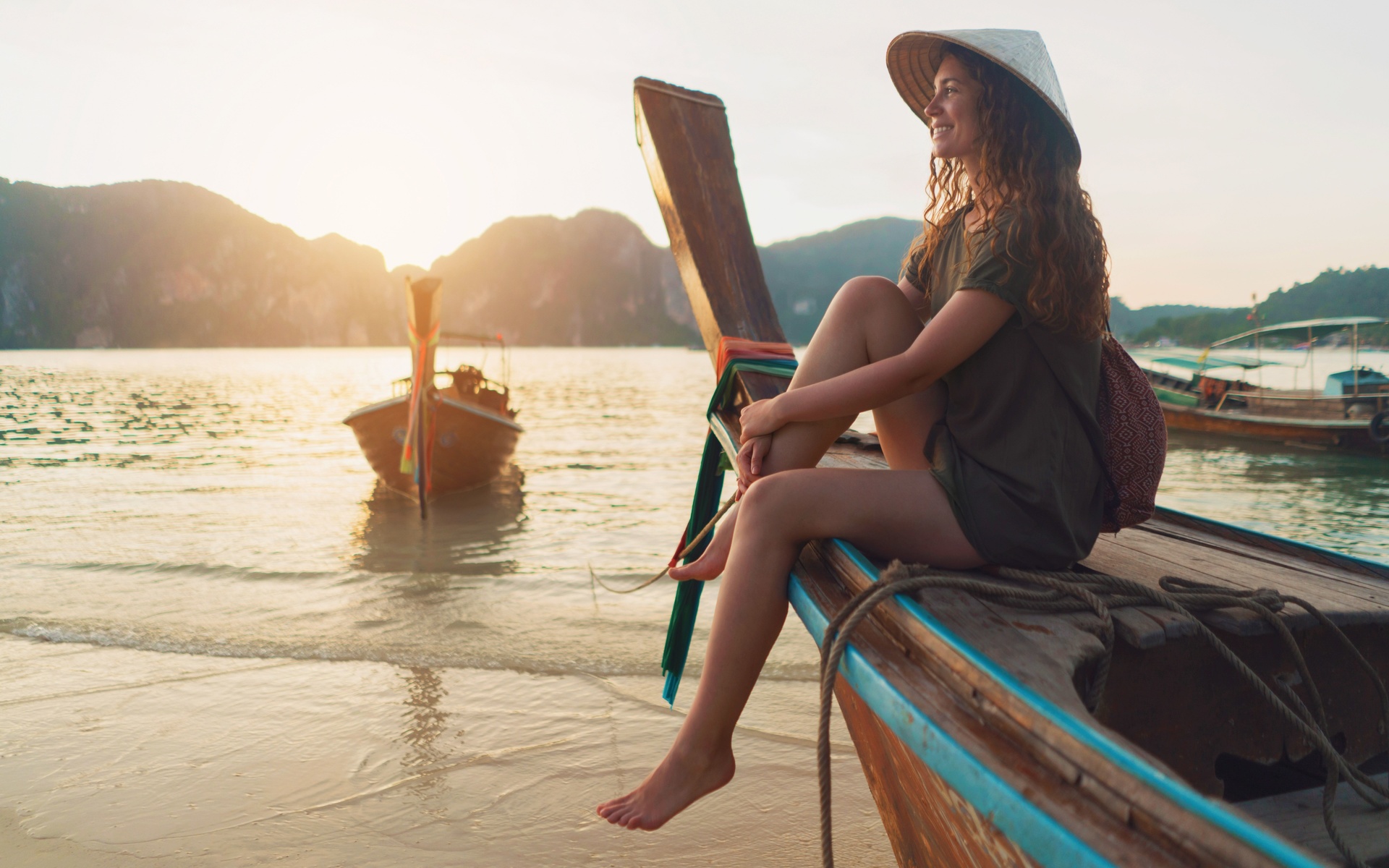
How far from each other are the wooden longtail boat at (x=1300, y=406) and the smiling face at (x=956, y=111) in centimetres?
1972

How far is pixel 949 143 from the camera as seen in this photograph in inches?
68.6

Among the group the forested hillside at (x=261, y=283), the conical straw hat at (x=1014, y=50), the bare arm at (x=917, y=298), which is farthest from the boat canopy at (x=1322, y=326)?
the forested hillside at (x=261, y=283)

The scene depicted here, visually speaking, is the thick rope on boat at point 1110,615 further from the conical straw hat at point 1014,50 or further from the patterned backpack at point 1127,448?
the conical straw hat at point 1014,50

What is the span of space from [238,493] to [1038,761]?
12.0 meters

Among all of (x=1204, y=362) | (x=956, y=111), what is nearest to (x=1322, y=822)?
(x=956, y=111)

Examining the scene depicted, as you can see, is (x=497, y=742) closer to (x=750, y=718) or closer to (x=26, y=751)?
(x=750, y=718)

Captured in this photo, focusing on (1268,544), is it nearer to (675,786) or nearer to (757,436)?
(757,436)

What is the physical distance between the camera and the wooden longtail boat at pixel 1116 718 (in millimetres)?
791

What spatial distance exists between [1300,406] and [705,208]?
20503mm

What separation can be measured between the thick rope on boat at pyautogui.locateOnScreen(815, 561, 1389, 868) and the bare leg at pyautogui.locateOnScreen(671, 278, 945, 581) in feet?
1.31

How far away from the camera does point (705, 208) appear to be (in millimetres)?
3412

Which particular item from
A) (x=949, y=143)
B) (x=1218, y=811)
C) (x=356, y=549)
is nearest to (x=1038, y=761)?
(x=1218, y=811)

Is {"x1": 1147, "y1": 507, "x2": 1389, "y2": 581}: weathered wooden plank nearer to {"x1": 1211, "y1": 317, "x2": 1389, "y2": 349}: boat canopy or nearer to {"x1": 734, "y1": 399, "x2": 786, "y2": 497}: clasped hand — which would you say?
{"x1": 734, "y1": 399, "x2": 786, "y2": 497}: clasped hand

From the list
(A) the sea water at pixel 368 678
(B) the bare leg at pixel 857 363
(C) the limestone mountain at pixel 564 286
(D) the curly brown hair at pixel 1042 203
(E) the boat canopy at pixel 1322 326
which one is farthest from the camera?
(C) the limestone mountain at pixel 564 286
